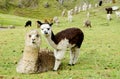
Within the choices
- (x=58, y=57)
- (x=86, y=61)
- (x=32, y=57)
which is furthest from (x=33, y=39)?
(x=86, y=61)

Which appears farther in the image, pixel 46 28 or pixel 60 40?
pixel 60 40

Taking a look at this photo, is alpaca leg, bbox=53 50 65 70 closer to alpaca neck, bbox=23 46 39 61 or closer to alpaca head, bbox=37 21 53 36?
alpaca neck, bbox=23 46 39 61

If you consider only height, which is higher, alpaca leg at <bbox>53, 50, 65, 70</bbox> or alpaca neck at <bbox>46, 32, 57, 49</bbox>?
alpaca neck at <bbox>46, 32, 57, 49</bbox>

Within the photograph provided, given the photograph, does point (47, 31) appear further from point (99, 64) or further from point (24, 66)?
point (99, 64)

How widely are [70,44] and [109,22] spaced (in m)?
28.0

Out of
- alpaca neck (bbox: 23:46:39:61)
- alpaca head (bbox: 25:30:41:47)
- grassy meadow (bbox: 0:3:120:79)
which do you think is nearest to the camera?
grassy meadow (bbox: 0:3:120:79)

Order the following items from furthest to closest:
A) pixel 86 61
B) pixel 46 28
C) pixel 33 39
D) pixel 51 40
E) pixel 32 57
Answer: pixel 86 61 < pixel 51 40 < pixel 32 57 < pixel 33 39 < pixel 46 28

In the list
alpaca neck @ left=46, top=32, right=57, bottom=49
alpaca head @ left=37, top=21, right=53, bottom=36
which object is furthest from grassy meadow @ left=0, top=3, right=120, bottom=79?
alpaca head @ left=37, top=21, right=53, bottom=36

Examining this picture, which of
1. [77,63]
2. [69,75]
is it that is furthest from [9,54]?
[69,75]

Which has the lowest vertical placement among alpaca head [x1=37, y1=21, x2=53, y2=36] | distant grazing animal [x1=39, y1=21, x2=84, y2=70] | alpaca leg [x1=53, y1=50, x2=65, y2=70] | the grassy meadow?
the grassy meadow

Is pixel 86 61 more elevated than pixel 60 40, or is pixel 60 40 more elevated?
pixel 60 40

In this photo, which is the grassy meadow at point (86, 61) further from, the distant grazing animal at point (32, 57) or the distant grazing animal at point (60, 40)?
the distant grazing animal at point (60, 40)

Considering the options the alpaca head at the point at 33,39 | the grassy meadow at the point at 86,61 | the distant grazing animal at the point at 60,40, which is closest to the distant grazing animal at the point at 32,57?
the alpaca head at the point at 33,39

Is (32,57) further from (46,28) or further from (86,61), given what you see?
(86,61)
